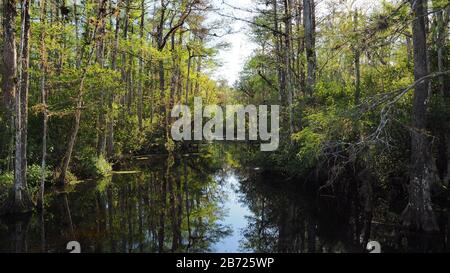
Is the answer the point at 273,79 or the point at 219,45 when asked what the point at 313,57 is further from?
the point at 273,79

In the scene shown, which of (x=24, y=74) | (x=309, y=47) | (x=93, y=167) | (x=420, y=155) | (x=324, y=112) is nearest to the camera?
(x=420, y=155)

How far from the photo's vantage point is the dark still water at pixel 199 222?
7.91 metres

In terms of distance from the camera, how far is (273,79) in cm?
3012

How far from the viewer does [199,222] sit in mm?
10141

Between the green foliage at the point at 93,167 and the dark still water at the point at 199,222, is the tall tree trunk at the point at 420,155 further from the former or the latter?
the green foliage at the point at 93,167

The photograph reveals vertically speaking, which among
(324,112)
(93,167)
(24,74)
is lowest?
(93,167)

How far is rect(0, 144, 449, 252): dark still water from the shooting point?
7906mm

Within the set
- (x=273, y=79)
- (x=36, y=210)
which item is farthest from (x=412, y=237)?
(x=273, y=79)

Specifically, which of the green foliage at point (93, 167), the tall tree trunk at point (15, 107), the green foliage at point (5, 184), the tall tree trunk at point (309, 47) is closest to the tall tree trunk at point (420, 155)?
the tall tree trunk at point (309, 47)

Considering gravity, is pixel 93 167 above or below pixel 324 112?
below

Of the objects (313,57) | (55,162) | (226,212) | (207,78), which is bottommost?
(226,212)

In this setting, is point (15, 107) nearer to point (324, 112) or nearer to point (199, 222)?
point (199, 222)

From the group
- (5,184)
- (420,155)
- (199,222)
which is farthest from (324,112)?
(5,184)

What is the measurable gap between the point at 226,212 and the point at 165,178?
19.6ft
